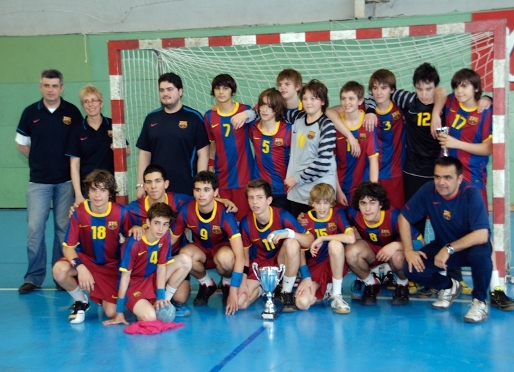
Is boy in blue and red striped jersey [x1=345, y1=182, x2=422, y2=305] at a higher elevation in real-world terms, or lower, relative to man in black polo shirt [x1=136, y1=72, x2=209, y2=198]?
lower

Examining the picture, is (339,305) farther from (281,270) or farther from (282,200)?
(282,200)

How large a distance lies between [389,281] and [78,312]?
2.60 meters

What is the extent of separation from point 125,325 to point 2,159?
23.1 feet

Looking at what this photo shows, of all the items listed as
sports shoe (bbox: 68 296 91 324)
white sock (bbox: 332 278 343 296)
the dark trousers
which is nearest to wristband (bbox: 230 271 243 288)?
white sock (bbox: 332 278 343 296)

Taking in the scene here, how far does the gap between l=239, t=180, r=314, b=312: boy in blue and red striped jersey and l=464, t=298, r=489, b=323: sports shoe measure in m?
1.27

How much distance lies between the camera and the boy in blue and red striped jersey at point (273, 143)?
5.25m

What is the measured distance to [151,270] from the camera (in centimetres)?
484

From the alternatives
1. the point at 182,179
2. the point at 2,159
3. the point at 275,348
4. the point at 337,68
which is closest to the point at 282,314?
the point at 275,348

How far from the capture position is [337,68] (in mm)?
8594

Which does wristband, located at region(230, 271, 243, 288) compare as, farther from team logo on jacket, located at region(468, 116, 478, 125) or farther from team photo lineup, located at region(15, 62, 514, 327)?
team logo on jacket, located at region(468, 116, 478, 125)

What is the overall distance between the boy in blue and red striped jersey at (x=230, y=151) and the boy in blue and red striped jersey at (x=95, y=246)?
0.98 metres

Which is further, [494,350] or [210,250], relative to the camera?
[210,250]

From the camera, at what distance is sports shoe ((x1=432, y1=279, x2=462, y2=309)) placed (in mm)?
4832

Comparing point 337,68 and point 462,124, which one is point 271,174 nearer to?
point 462,124
